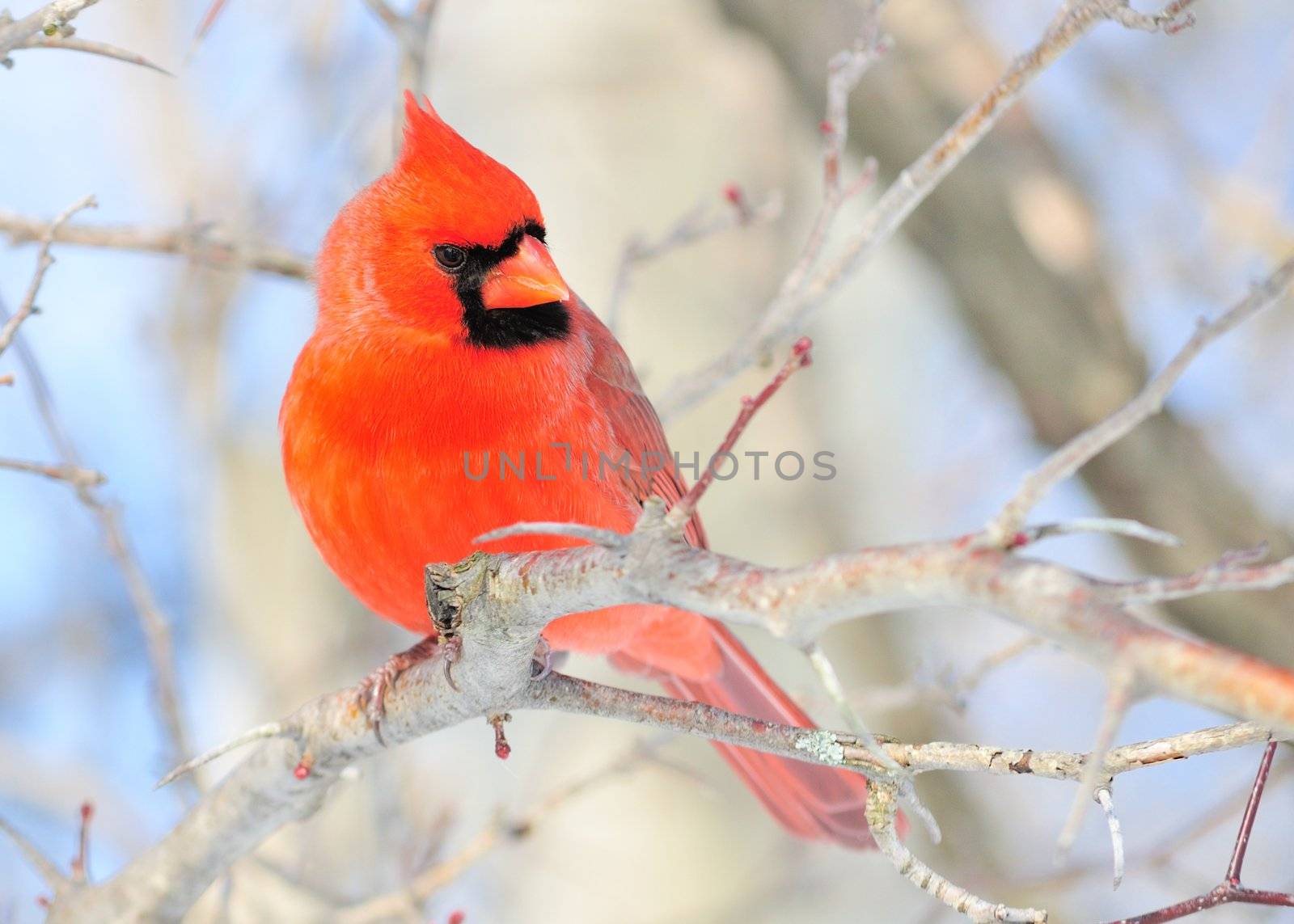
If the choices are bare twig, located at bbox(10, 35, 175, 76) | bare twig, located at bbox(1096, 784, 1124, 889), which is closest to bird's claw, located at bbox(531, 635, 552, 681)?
bare twig, located at bbox(1096, 784, 1124, 889)

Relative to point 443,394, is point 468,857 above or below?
below

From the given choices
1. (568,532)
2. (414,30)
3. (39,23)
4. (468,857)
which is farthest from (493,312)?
(568,532)

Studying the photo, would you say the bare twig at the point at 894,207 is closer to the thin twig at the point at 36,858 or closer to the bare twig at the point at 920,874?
the bare twig at the point at 920,874

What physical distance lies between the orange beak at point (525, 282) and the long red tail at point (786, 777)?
2.67ft

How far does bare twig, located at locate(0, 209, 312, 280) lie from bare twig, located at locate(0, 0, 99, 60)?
28.3 inches

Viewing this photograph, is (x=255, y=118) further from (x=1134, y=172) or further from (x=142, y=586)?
(x=1134, y=172)

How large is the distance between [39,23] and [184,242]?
0.98 metres

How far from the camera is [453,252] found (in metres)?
2.11

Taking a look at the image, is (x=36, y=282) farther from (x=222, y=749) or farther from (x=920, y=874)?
(x=920, y=874)

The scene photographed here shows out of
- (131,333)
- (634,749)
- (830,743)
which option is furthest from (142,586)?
(131,333)

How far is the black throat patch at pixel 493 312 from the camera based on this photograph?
209 centimetres

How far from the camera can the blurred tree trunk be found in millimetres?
2986

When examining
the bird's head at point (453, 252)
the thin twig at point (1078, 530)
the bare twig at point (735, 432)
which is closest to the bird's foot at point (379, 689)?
the bird's head at point (453, 252)

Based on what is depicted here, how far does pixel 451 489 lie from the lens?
1.92 m
